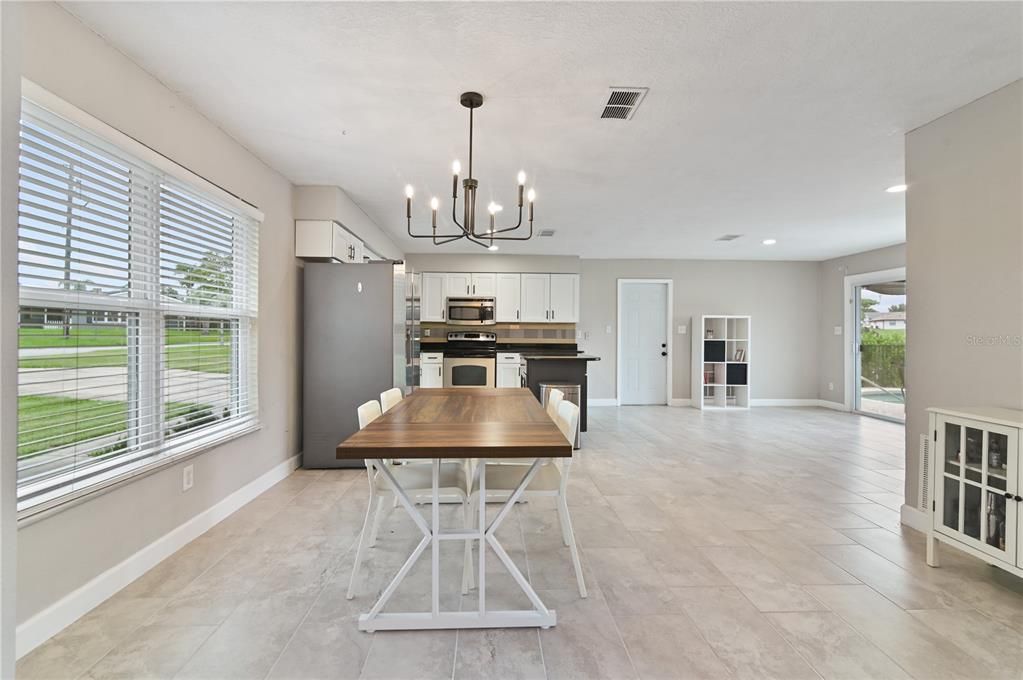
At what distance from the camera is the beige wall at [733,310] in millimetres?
7723

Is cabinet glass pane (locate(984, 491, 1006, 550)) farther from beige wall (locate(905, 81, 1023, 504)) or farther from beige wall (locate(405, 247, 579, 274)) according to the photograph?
beige wall (locate(405, 247, 579, 274))

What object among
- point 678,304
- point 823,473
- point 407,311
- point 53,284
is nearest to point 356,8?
point 53,284

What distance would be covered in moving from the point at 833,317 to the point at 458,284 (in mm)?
6051

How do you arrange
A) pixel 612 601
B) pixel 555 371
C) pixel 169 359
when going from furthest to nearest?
pixel 555 371
pixel 169 359
pixel 612 601

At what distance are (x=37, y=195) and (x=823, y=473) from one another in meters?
5.19

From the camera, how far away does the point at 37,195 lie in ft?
5.56

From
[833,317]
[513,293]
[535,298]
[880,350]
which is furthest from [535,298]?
[880,350]

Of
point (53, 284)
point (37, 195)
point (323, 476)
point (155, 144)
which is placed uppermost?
point (155, 144)

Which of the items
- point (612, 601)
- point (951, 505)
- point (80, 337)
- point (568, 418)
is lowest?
point (612, 601)

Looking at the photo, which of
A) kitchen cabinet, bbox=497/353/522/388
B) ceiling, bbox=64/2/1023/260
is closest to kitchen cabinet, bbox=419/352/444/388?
kitchen cabinet, bbox=497/353/522/388

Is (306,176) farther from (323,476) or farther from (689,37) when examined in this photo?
(689,37)

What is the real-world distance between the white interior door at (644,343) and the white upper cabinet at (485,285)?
2.21 metres

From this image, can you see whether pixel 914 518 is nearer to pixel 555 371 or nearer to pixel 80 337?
pixel 555 371

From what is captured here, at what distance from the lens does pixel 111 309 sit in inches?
79.8
